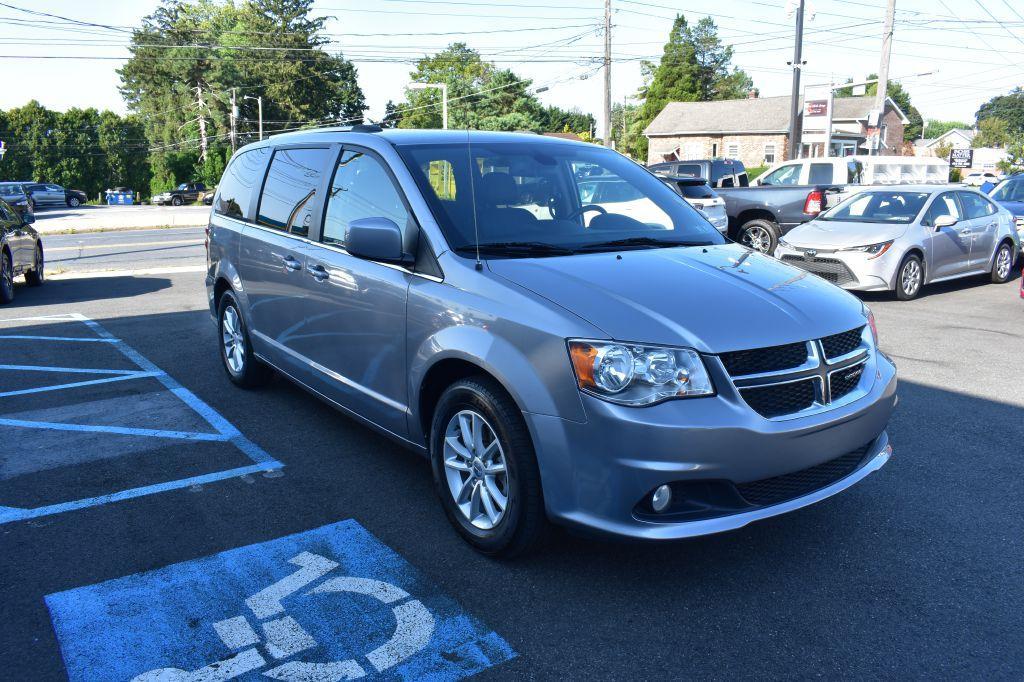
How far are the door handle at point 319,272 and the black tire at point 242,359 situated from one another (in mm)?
1461

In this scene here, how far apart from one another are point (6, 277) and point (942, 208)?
1325 centimetres

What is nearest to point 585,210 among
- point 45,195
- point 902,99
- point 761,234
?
point 761,234

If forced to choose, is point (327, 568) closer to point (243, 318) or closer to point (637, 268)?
point (637, 268)

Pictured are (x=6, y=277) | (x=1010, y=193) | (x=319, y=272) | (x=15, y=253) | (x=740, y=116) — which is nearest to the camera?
(x=319, y=272)

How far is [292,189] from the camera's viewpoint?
17.3 ft

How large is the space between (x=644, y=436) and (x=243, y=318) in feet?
12.9

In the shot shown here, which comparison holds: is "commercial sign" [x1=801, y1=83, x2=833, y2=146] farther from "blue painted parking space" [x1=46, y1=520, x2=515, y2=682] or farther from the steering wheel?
"blue painted parking space" [x1=46, y1=520, x2=515, y2=682]

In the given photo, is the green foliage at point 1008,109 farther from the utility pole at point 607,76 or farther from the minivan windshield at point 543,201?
the minivan windshield at point 543,201

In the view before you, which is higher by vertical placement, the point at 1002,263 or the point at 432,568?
the point at 1002,263

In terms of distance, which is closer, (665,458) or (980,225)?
(665,458)

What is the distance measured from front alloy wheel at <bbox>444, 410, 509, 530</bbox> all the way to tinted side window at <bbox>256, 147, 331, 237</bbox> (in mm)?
1929

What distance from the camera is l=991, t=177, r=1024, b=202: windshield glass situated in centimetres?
1537

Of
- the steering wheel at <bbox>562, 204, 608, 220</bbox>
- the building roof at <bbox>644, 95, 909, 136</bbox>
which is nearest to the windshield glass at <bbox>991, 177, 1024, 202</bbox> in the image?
the steering wheel at <bbox>562, 204, 608, 220</bbox>

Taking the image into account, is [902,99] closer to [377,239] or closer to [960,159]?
[960,159]
